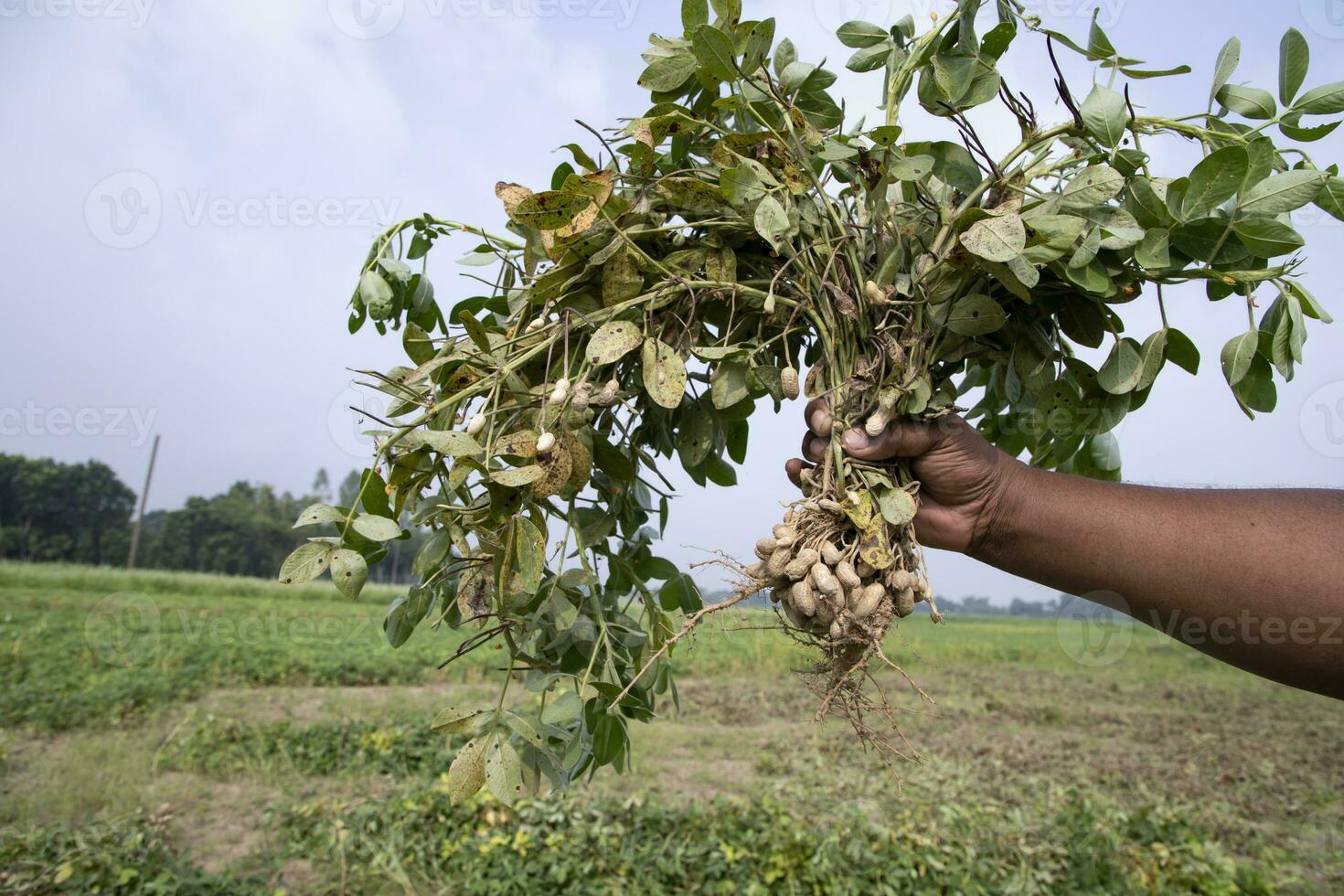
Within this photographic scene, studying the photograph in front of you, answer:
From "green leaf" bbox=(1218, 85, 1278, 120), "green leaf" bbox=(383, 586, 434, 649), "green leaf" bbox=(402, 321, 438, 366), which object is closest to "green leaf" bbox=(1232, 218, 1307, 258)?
"green leaf" bbox=(1218, 85, 1278, 120)

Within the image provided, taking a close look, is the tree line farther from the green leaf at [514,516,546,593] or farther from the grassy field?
the green leaf at [514,516,546,593]

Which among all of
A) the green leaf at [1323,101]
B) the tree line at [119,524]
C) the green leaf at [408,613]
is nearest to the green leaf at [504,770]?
the green leaf at [408,613]

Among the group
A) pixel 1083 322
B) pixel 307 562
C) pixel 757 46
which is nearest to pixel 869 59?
pixel 757 46

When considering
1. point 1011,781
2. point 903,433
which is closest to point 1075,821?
point 1011,781

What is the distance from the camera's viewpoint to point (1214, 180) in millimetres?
1017

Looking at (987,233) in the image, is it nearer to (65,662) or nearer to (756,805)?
(756,805)

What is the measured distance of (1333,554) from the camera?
3.96 feet

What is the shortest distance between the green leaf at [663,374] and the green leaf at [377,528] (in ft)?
1.34

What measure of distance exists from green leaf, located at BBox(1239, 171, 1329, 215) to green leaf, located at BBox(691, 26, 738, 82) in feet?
2.38

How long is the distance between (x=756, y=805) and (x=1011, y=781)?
9.63ft

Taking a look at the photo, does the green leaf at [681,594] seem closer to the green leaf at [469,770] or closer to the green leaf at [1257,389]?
the green leaf at [469,770]

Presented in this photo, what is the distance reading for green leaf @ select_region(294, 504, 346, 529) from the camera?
1093 mm

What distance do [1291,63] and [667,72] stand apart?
92cm

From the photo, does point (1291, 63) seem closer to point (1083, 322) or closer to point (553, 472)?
point (1083, 322)
